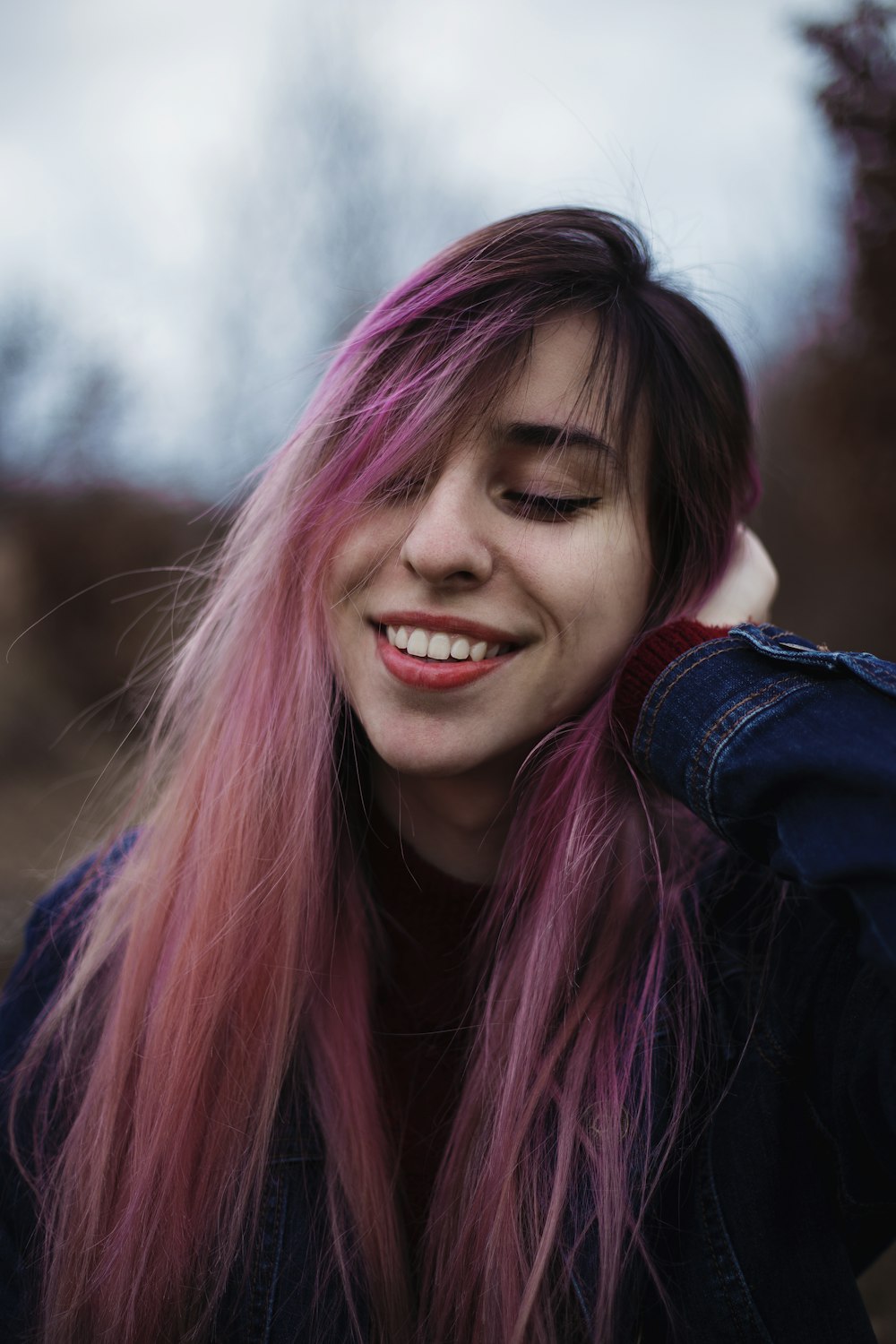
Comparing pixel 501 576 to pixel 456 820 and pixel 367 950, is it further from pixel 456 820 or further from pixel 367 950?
pixel 367 950

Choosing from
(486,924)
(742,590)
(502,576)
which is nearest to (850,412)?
(742,590)

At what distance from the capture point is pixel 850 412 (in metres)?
2.81

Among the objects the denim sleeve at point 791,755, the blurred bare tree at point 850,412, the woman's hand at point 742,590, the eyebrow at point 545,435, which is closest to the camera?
the denim sleeve at point 791,755

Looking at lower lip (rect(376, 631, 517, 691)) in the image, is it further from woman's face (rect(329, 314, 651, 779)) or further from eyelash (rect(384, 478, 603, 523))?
eyelash (rect(384, 478, 603, 523))

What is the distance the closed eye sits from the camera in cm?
122

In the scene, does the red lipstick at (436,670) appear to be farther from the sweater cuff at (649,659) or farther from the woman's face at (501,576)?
the sweater cuff at (649,659)

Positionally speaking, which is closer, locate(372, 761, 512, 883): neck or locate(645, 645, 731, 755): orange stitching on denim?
locate(645, 645, 731, 755): orange stitching on denim

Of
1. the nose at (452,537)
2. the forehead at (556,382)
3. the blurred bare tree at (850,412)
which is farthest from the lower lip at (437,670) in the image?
the blurred bare tree at (850,412)

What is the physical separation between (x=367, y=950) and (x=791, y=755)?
2.53 feet

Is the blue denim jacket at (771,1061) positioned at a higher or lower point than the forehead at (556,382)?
lower

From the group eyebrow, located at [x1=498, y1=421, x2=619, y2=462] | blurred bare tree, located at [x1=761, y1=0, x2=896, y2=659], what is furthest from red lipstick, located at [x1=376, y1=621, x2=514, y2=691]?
blurred bare tree, located at [x1=761, y1=0, x2=896, y2=659]

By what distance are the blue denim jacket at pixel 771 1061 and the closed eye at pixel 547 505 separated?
0.27m

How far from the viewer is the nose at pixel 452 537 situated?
1.17 meters

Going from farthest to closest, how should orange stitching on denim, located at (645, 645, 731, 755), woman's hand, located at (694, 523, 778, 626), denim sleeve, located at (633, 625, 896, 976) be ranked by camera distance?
woman's hand, located at (694, 523, 778, 626)
orange stitching on denim, located at (645, 645, 731, 755)
denim sleeve, located at (633, 625, 896, 976)
